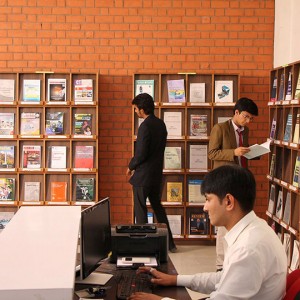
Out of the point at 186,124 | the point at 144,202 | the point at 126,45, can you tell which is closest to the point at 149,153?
the point at 144,202

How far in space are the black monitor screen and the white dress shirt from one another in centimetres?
69

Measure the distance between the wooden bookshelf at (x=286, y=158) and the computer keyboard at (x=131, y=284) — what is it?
8.46ft

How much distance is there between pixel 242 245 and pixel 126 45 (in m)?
4.95

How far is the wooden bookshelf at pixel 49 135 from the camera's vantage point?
255 inches

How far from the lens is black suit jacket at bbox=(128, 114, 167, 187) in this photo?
568 cm

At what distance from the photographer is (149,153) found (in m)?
5.75

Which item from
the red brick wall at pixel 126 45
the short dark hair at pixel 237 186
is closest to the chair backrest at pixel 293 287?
the short dark hair at pixel 237 186

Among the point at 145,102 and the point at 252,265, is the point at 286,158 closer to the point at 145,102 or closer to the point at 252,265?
the point at 145,102

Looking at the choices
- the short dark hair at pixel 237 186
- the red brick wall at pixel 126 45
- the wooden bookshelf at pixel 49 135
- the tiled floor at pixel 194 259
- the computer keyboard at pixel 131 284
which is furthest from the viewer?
the red brick wall at pixel 126 45

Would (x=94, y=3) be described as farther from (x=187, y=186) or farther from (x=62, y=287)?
(x=62, y=287)

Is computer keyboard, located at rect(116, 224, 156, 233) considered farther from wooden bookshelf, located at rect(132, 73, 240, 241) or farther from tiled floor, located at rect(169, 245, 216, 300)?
wooden bookshelf, located at rect(132, 73, 240, 241)

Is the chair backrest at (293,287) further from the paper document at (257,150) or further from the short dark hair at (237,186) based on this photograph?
the paper document at (257,150)

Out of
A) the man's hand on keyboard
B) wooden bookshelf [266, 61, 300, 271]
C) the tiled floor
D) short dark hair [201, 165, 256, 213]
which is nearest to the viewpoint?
short dark hair [201, 165, 256, 213]

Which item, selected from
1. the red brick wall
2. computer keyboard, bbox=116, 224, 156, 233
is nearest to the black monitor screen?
computer keyboard, bbox=116, 224, 156, 233
